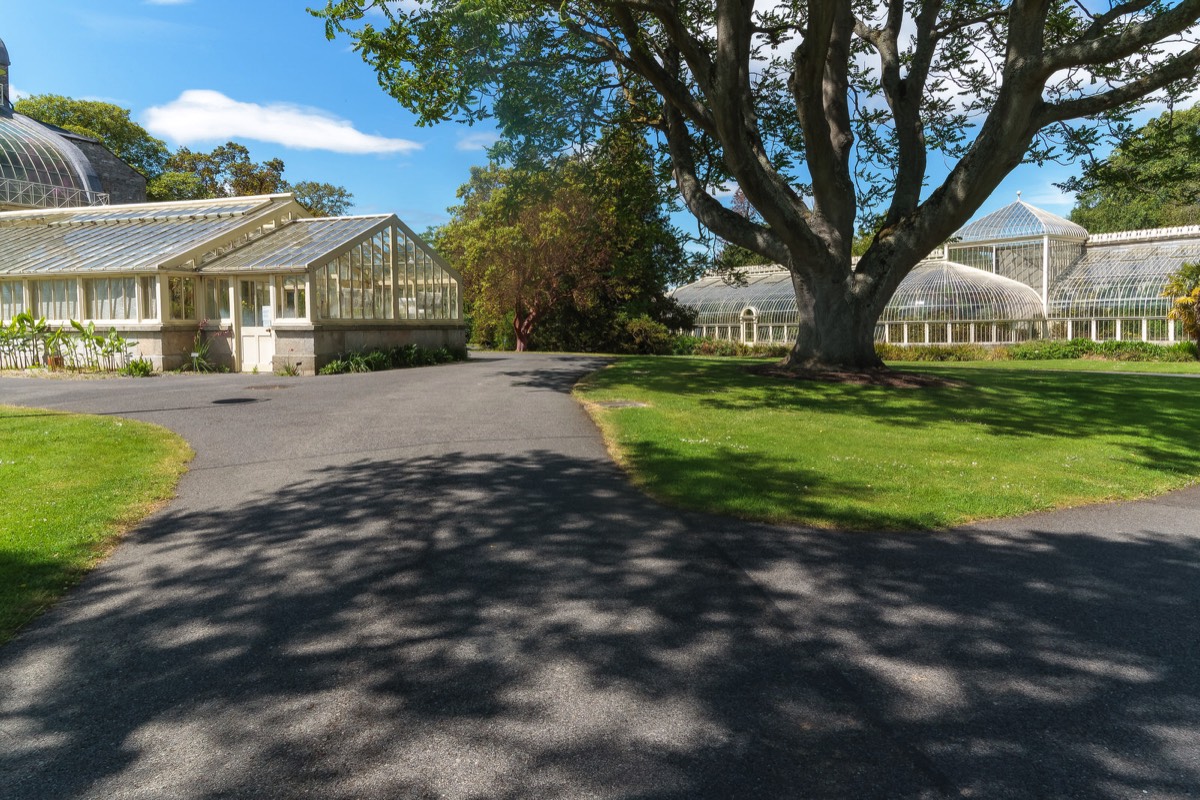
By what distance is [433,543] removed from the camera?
5.94 m

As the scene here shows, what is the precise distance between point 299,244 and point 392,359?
447 centimetres

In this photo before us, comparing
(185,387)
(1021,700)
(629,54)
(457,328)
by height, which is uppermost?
(629,54)

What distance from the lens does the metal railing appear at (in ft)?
130

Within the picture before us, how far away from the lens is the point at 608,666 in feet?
12.9

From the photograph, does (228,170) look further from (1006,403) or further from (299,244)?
(1006,403)

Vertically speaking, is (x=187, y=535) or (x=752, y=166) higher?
(x=752, y=166)

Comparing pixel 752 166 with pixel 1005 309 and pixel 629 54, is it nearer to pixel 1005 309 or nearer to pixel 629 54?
pixel 629 54

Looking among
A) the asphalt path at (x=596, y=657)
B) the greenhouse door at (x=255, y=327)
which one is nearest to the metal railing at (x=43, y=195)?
the greenhouse door at (x=255, y=327)

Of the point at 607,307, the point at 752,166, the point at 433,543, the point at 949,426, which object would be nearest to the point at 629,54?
the point at 752,166

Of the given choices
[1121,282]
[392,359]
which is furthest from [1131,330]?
[392,359]

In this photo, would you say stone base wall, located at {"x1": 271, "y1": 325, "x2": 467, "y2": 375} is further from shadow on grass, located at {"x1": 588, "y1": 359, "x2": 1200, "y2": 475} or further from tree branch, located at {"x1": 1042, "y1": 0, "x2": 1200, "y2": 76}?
tree branch, located at {"x1": 1042, "y1": 0, "x2": 1200, "y2": 76}

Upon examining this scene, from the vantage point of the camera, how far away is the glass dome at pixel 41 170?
131 feet

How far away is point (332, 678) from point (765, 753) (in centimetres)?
209

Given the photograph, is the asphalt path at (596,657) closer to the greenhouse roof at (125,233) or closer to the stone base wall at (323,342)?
the stone base wall at (323,342)
